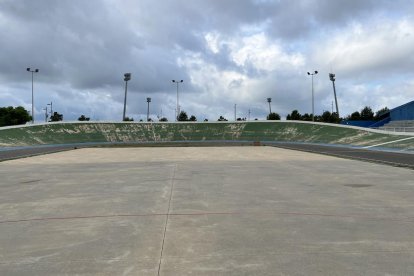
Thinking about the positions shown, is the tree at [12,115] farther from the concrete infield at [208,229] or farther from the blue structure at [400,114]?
the concrete infield at [208,229]

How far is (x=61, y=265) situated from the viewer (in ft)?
18.6

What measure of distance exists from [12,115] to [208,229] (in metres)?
140

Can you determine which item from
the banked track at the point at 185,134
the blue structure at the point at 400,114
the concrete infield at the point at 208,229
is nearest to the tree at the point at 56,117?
the banked track at the point at 185,134

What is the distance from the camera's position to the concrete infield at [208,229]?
222 inches

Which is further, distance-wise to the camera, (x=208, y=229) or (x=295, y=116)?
(x=295, y=116)

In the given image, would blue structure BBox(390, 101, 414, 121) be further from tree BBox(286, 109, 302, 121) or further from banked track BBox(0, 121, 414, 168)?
tree BBox(286, 109, 302, 121)

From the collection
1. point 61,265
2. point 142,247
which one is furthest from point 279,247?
point 61,265

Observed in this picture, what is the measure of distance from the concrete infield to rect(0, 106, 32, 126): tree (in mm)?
127038

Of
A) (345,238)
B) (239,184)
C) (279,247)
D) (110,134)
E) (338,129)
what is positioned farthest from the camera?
(110,134)

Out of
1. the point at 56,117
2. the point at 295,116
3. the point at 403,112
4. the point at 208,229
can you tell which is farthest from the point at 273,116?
the point at 208,229

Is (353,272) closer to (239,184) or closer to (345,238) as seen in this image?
(345,238)

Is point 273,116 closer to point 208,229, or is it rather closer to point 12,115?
point 12,115

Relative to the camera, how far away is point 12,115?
132 m

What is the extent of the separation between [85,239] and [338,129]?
7105 cm
